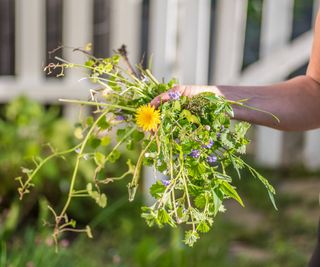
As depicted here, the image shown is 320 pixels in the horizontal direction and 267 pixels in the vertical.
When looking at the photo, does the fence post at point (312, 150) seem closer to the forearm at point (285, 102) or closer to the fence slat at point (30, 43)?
the fence slat at point (30, 43)

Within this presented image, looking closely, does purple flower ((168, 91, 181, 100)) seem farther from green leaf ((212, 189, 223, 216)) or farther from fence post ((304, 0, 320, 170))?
fence post ((304, 0, 320, 170))

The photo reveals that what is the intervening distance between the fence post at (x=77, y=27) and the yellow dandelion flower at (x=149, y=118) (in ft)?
12.0

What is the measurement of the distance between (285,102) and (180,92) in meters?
0.34

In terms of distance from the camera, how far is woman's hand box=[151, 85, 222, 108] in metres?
1.90

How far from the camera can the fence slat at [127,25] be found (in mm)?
5539

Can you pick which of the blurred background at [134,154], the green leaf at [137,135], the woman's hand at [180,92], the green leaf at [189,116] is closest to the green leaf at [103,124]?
the green leaf at [137,135]

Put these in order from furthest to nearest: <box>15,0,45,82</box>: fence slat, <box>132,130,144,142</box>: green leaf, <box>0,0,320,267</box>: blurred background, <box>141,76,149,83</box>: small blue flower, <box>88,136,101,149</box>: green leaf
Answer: <box>15,0,45,82</box>: fence slat, <box>0,0,320,267</box>: blurred background, <box>88,136,101,149</box>: green leaf, <box>132,130,144,142</box>: green leaf, <box>141,76,149,83</box>: small blue flower

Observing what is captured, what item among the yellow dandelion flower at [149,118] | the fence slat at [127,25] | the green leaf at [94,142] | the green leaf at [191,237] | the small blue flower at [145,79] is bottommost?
the green leaf at [191,237]

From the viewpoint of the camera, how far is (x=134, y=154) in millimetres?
4941

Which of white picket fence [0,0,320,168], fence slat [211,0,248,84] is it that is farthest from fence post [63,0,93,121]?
fence slat [211,0,248,84]

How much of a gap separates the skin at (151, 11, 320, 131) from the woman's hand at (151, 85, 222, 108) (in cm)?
2

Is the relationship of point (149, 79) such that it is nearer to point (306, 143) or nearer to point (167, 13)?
point (167, 13)

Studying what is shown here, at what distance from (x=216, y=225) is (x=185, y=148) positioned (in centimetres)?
275

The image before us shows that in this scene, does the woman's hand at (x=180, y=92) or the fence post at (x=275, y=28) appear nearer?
the woman's hand at (x=180, y=92)
